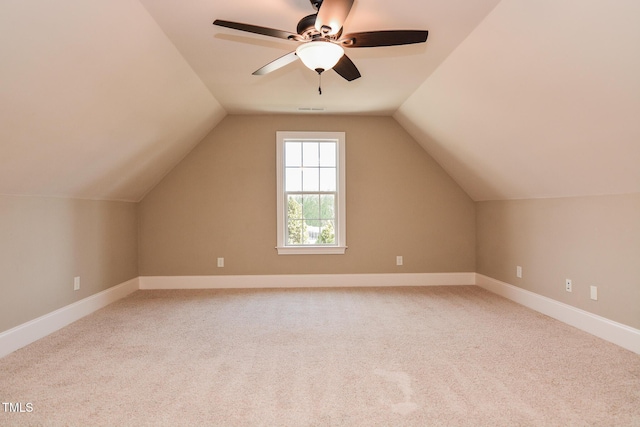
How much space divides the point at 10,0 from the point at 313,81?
254cm

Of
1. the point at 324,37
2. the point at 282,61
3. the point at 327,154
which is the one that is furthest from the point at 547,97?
the point at 327,154

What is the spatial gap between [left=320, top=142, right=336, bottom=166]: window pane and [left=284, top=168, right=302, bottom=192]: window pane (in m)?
0.35

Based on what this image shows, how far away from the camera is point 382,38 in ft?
7.43

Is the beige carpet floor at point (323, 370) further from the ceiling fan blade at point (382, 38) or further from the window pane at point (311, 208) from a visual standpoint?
the ceiling fan blade at point (382, 38)

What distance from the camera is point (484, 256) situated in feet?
17.0

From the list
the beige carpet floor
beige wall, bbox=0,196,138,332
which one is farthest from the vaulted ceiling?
the beige carpet floor

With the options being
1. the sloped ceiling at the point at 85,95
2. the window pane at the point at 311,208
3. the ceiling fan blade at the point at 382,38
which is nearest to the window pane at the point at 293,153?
the window pane at the point at 311,208

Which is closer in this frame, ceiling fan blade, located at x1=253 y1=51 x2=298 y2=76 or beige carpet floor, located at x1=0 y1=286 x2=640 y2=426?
beige carpet floor, located at x1=0 y1=286 x2=640 y2=426

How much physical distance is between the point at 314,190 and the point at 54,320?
10.6ft

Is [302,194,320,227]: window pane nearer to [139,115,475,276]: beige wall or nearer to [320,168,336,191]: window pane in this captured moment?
[320,168,336,191]: window pane

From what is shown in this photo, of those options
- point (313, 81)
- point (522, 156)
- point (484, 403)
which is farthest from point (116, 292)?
point (522, 156)

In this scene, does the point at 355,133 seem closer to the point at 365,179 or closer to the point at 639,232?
the point at 365,179

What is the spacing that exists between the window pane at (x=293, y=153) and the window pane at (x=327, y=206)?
593 millimetres

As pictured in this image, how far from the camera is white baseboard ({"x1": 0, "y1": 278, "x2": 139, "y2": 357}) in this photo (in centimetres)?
289
